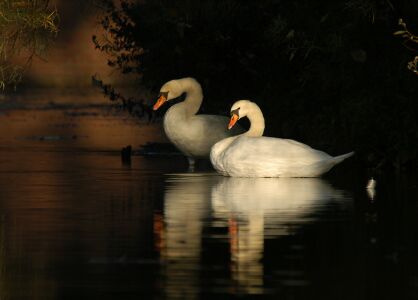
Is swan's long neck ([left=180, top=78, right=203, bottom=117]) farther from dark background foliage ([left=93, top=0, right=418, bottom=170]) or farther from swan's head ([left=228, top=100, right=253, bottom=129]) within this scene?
swan's head ([left=228, top=100, right=253, bottom=129])

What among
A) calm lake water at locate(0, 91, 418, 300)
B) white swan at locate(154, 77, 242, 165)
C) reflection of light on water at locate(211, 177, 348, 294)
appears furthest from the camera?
white swan at locate(154, 77, 242, 165)

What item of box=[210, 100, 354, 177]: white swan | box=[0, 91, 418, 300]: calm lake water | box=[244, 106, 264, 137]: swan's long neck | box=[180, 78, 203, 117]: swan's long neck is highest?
box=[180, 78, 203, 117]: swan's long neck

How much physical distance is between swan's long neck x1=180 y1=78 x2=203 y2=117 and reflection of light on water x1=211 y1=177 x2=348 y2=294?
4.11 m

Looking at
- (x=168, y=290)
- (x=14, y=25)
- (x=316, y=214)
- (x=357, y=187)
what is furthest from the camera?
(x=14, y=25)

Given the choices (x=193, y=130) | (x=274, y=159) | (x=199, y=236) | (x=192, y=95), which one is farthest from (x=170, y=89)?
(x=199, y=236)

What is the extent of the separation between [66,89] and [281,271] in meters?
79.8

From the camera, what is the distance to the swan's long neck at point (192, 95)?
2552cm

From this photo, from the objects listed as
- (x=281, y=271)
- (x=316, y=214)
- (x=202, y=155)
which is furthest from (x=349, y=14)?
(x=281, y=271)

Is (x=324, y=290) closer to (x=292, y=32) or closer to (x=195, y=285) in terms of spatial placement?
(x=195, y=285)

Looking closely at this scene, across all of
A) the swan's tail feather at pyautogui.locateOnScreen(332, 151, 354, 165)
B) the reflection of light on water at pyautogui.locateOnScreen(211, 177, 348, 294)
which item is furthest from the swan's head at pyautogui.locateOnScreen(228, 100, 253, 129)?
the swan's tail feather at pyautogui.locateOnScreen(332, 151, 354, 165)

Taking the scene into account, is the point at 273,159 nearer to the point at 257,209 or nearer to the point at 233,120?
the point at 233,120

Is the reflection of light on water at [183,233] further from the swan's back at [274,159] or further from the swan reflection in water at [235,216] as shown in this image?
the swan's back at [274,159]

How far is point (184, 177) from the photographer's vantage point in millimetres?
21750

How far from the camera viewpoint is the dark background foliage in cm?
2284
